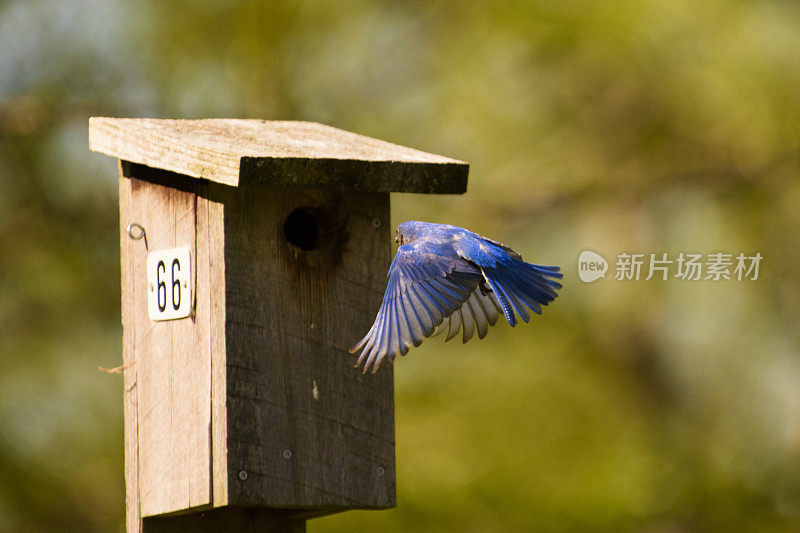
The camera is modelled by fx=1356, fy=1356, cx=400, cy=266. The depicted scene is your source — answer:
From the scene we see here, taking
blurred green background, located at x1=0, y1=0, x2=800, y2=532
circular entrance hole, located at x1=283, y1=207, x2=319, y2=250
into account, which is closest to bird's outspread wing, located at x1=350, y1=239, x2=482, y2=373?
circular entrance hole, located at x1=283, y1=207, x2=319, y2=250

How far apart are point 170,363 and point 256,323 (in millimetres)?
326

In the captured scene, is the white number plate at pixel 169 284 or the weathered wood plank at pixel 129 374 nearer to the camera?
the white number plate at pixel 169 284

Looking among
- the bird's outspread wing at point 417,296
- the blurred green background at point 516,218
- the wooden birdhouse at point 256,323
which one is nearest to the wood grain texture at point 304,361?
the wooden birdhouse at point 256,323

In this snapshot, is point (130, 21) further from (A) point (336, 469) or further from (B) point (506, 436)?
A: (A) point (336, 469)

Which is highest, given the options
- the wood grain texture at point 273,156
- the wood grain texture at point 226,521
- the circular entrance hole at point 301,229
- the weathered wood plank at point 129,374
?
the wood grain texture at point 273,156

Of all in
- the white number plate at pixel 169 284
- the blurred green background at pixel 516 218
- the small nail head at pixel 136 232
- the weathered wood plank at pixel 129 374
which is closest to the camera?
the white number plate at pixel 169 284

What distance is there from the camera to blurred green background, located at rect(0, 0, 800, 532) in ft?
21.8

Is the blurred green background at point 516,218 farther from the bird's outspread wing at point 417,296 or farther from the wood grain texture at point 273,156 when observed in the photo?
the bird's outspread wing at point 417,296

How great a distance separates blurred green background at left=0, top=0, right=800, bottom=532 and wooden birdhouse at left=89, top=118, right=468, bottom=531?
271 cm

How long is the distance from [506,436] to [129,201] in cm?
320

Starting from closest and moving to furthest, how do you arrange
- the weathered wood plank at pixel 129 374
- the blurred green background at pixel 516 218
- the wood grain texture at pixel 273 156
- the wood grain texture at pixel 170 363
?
the wood grain texture at pixel 273 156 < the wood grain texture at pixel 170 363 < the weathered wood plank at pixel 129 374 < the blurred green background at pixel 516 218

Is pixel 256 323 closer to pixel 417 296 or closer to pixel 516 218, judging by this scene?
pixel 417 296

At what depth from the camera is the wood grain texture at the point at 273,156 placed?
11.1 feet

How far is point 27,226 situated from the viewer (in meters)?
6.74
